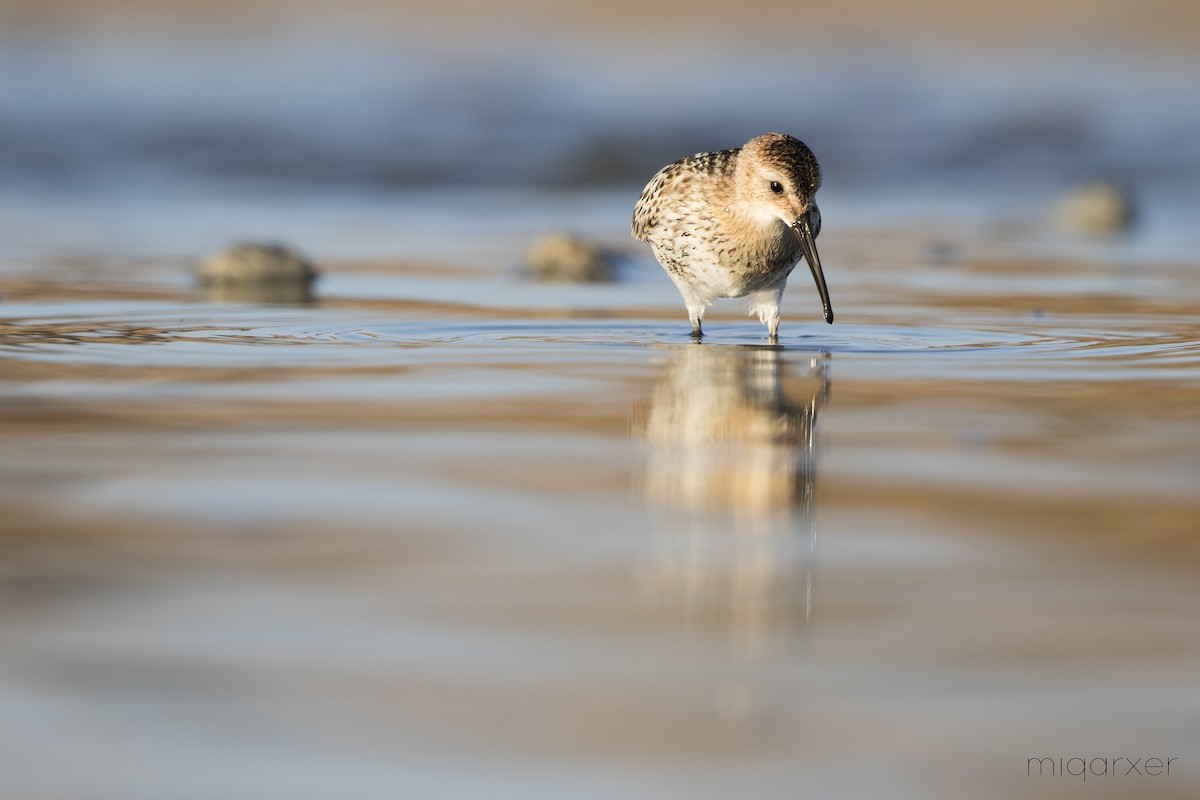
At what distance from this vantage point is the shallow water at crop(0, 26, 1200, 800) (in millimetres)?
2186

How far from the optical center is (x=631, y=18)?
24.2 metres

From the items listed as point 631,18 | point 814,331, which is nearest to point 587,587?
point 814,331

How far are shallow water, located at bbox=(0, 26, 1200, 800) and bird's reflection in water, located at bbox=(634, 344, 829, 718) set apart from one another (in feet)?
0.04

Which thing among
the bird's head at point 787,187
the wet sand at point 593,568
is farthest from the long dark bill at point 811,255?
the wet sand at point 593,568

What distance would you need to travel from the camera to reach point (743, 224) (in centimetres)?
629

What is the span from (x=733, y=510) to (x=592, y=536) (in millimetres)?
351

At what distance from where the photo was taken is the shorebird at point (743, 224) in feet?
19.9

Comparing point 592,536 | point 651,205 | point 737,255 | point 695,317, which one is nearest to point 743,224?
point 737,255

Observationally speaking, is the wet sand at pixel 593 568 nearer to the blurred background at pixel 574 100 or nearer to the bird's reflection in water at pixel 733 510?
the bird's reflection in water at pixel 733 510

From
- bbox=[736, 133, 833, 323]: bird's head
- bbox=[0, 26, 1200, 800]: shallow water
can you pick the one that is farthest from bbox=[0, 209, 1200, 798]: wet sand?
bbox=[736, 133, 833, 323]: bird's head

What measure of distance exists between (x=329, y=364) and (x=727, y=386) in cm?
125

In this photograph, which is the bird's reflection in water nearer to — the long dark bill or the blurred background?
the long dark bill

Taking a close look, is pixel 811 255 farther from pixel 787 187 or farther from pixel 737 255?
pixel 737 255

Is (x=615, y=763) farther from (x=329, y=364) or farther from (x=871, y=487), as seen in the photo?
(x=329, y=364)
